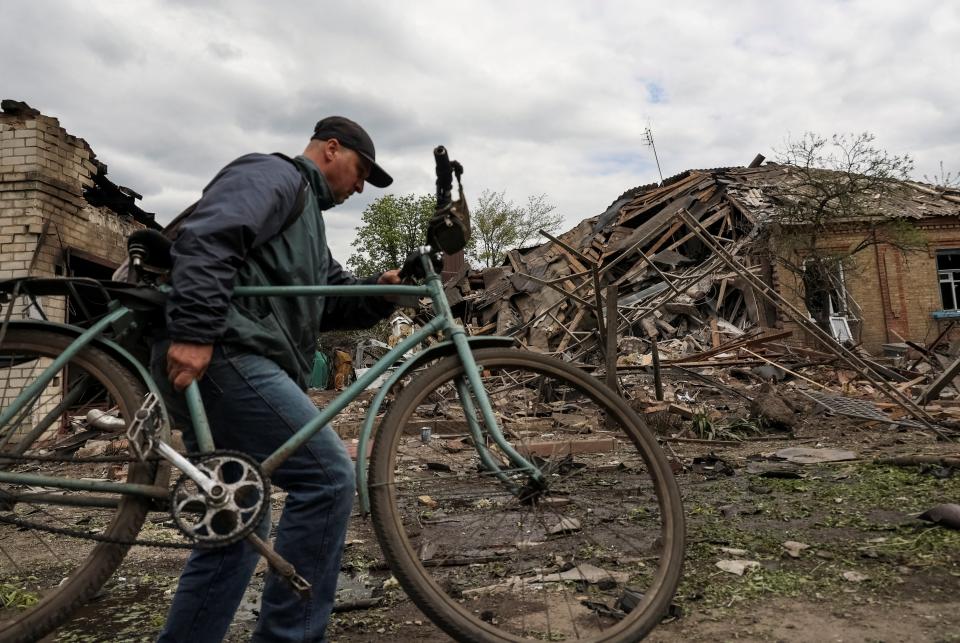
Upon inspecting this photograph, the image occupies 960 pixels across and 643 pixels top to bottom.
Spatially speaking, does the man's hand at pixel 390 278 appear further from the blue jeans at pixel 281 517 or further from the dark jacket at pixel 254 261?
the blue jeans at pixel 281 517

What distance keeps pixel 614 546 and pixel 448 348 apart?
5.33 feet

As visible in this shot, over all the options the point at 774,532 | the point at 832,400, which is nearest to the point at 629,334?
the point at 832,400

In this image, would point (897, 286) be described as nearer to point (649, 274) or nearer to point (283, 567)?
point (649, 274)

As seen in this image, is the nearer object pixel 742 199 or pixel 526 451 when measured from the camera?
pixel 526 451

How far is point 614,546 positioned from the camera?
10.7ft

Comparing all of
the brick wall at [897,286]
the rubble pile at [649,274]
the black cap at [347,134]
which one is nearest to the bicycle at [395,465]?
the black cap at [347,134]

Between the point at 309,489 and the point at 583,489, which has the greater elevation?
the point at 309,489

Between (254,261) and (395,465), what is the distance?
2.63 feet

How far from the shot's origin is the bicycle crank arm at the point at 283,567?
6.23 feet

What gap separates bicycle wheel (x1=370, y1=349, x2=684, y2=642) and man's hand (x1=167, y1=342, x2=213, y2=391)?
57cm

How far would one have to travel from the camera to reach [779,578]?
110 inches

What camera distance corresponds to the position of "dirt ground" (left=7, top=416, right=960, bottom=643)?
2.32 metres

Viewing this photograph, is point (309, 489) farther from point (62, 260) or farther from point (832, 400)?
point (62, 260)

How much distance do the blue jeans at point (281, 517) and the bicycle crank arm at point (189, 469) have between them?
0.56ft
